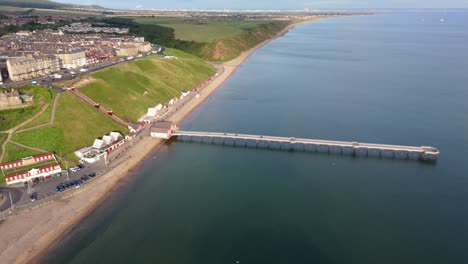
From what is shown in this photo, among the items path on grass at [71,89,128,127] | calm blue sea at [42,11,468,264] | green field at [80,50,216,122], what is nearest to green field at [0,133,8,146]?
path on grass at [71,89,128,127]

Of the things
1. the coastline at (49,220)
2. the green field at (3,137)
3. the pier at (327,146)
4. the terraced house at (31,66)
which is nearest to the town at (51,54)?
the terraced house at (31,66)

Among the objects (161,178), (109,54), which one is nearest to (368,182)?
(161,178)

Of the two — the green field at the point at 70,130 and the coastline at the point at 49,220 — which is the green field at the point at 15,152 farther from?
the coastline at the point at 49,220

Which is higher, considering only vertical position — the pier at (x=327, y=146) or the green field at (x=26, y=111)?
the green field at (x=26, y=111)

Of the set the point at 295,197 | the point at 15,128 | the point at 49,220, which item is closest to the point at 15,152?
the point at 15,128

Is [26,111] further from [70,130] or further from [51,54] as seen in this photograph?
[51,54]

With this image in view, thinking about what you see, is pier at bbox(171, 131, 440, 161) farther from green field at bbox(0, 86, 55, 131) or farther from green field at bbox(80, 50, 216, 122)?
green field at bbox(0, 86, 55, 131)
